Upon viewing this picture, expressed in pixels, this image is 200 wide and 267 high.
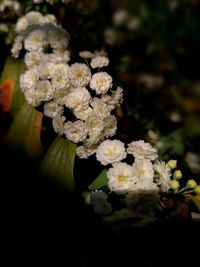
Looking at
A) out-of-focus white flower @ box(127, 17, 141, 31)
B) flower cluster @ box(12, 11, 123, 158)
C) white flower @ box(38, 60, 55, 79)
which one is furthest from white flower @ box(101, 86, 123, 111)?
out-of-focus white flower @ box(127, 17, 141, 31)

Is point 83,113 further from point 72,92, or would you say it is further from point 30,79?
point 30,79

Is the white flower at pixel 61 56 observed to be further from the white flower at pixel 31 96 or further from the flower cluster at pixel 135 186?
the flower cluster at pixel 135 186

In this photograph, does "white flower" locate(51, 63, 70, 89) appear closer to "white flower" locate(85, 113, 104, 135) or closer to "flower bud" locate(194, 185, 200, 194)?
"white flower" locate(85, 113, 104, 135)

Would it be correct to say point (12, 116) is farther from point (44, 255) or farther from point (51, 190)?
point (44, 255)

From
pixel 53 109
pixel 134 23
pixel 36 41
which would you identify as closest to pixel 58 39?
pixel 36 41

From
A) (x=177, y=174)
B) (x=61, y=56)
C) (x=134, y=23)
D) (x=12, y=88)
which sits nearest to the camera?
(x=177, y=174)

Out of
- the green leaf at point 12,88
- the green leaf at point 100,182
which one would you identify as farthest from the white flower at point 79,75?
the green leaf at point 12,88
